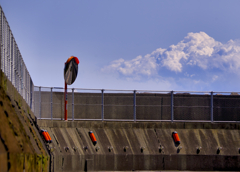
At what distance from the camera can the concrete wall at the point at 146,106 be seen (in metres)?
19.0

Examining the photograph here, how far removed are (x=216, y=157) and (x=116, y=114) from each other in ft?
18.4

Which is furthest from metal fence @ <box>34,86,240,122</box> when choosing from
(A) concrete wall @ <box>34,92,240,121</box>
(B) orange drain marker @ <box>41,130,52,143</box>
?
(B) orange drain marker @ <box>41,130,52,143</box>

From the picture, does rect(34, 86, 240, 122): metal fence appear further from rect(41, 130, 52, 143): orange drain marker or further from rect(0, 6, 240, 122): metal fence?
rect(41, 130, 52, 143): orange drain marker

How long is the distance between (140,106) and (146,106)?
33 cm

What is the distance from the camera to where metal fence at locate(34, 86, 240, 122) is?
18.9 metres

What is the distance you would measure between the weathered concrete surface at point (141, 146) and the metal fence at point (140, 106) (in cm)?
140

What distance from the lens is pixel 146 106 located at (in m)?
19.1

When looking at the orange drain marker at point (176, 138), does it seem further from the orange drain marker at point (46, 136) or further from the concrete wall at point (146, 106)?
the orange drain marker at point (46, 136)

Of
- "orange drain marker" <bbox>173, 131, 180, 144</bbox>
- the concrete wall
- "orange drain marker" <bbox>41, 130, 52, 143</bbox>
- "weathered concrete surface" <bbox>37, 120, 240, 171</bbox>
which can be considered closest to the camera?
"orange drain marker" <bbox>41, 130, 52, 143</bbox>

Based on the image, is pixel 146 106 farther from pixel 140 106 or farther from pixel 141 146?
pixel 141 146

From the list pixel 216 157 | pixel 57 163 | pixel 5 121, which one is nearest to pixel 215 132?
pixel 216 157

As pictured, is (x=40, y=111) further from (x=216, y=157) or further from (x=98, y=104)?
(x=216, y=157)

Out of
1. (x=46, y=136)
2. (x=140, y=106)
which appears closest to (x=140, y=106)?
(x=140, y=106)

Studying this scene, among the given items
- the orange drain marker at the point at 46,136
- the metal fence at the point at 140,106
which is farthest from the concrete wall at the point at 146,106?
the orange drain marker at the point at 46,136
